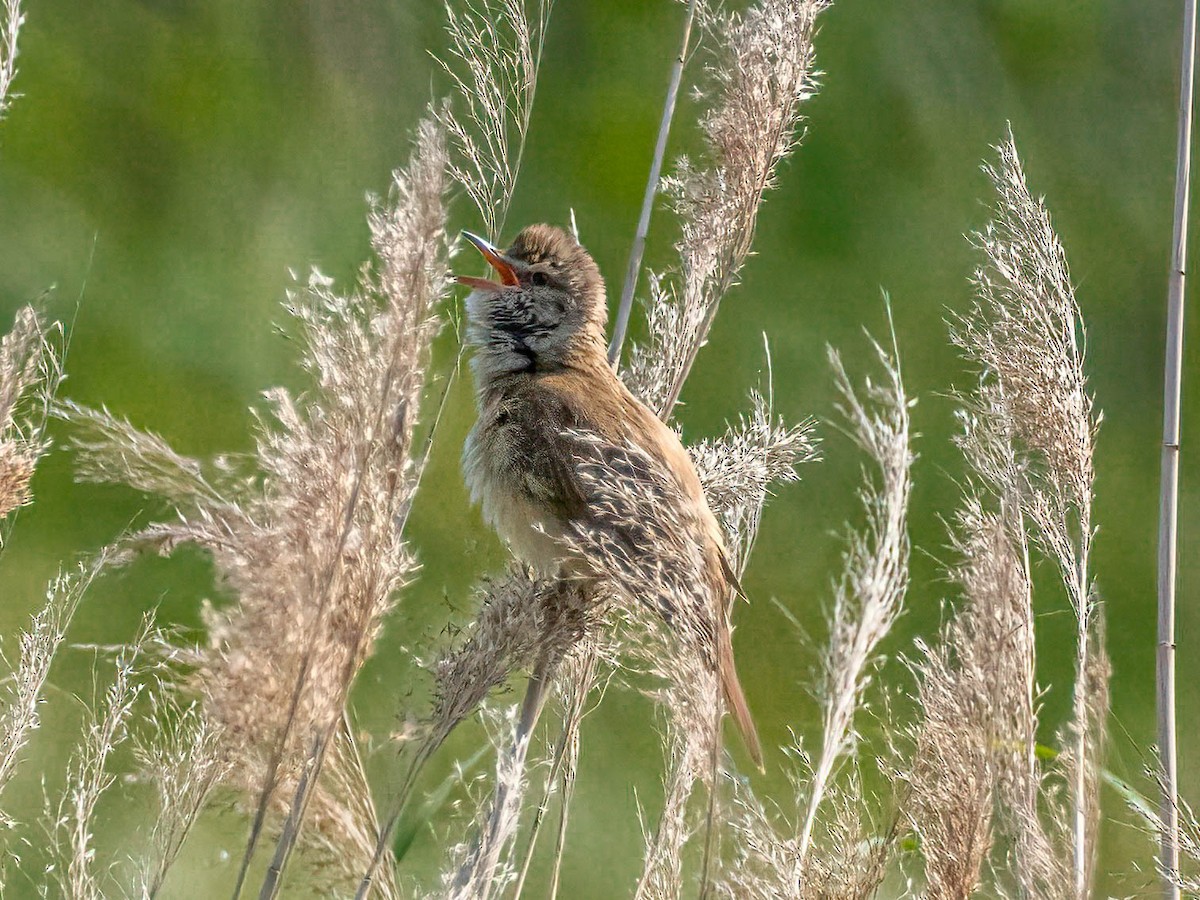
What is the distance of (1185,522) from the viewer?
6023mm

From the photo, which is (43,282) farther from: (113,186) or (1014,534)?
(1014,534)

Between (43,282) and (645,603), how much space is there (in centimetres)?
353

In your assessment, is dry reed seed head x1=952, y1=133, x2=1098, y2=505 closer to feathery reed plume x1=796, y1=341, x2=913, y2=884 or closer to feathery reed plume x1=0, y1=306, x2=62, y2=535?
feathery reed plume x1=796, y1=341, x2=913, y2=884

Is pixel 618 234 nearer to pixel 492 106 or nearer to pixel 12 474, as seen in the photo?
pixel 492 106

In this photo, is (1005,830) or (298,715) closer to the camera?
(298,715)

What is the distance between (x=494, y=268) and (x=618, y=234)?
308cm

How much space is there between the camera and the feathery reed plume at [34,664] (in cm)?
158

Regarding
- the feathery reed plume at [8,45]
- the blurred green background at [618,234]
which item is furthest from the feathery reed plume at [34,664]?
the blurred green background at [618,234]

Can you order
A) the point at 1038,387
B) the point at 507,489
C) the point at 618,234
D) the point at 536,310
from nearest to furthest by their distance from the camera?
1. the point at 1038,387
2. the point at 507,489
3. the point at 536,310
4. the point at 618,234

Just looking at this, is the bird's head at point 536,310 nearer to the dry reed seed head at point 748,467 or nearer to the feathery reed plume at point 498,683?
the dry reed seed head at point 748,467

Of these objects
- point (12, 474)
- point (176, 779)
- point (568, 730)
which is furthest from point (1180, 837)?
point (12, 474)

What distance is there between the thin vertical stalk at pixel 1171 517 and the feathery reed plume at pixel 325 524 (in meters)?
0.94

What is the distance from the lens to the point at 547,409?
231 cm

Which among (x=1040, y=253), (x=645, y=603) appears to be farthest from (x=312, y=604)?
(x=1040, y=253)
